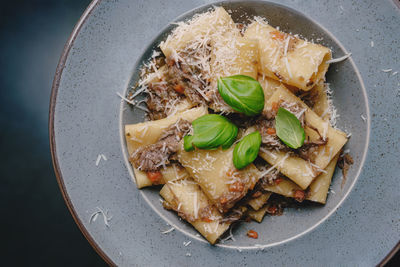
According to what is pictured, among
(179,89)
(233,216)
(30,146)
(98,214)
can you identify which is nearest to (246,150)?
(233,216)

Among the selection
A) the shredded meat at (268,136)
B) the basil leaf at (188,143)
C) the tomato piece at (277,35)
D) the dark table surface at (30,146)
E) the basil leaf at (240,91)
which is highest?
the tomato piece at (277,35)

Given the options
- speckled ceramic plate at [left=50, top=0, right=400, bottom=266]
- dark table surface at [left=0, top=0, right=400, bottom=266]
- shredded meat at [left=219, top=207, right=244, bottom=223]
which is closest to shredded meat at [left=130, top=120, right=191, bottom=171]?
speckled ceramic plate at [left=50, top=0, right=400, bottom=266]

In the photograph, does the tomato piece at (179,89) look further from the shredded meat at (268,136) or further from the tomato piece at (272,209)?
the tomato piece at (272,209)

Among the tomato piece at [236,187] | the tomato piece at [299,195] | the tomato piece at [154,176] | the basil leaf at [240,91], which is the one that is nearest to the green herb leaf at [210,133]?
the basil leaf at [240,91]

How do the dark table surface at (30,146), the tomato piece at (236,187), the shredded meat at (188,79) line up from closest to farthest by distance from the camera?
the tomato piece at (236,187), the shredded meat at (188,79), the dark table surface at (30,146)

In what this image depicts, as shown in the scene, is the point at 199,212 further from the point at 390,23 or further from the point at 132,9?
the point at 390,23

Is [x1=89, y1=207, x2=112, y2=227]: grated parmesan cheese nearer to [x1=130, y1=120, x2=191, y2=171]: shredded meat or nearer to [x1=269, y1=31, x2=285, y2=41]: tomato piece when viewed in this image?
[x1=130, y1=120, x2=191, y2=171]: shredded meat

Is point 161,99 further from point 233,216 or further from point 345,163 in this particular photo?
point 345,163
